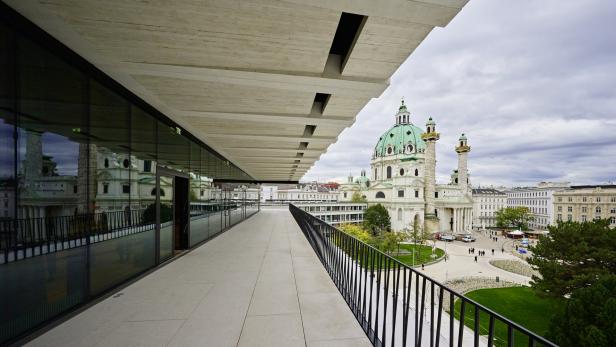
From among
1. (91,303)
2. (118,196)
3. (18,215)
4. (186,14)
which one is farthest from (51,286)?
(186,14)

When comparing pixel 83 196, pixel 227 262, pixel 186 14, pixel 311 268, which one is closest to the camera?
pixel 186 14

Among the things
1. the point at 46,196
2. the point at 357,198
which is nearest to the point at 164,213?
the point at 46,196

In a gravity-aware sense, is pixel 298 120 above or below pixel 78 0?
below

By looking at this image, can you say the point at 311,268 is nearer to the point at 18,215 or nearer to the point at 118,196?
the point at 118,196

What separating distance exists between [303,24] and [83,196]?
3.88 meters

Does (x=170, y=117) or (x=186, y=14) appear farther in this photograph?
(x=170, y=117)

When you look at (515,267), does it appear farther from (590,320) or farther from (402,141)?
(402,141)

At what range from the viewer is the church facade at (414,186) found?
65.1 metres

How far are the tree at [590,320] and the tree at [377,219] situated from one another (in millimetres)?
47075

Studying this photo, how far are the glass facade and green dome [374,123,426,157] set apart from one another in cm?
7679

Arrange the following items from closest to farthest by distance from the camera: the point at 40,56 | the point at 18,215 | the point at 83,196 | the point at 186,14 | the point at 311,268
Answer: the point at 186,14, the point at 18,215, the point at 40,56, the point at 83,196, the point at 311,268

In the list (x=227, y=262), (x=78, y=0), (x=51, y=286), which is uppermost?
(x=78, y=0)

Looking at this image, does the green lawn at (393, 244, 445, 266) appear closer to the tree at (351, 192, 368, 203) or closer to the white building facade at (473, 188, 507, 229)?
the tree at (351, 192, 368, 203)

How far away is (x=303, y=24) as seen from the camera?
108 inches
